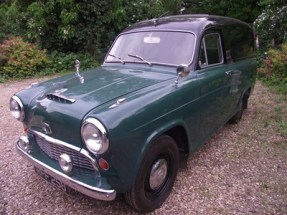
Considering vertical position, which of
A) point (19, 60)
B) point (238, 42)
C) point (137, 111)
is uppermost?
point (238, 42)

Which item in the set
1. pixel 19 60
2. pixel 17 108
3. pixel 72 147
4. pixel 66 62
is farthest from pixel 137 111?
pixel 66 62

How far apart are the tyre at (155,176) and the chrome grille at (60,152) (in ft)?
1.55

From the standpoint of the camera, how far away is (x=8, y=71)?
9.40 metres

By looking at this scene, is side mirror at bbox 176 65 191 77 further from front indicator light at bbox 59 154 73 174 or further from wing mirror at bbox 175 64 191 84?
front indicator light at bbox 59 154 73 174

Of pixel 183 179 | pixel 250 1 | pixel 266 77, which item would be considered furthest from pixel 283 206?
pixel 250 1

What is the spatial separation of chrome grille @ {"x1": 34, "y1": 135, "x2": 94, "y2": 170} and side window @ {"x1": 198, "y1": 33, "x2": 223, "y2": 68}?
5.91 ft

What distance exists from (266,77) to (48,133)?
7.04 metres

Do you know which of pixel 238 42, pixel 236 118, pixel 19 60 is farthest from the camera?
pixel 19 60

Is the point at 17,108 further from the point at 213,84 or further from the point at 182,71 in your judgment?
the point at 213,84

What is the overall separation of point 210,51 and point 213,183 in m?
1.63

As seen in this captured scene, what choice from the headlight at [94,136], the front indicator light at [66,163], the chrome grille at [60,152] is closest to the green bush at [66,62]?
the chrome grille at [60,152]

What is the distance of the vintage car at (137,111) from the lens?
2.62 metres

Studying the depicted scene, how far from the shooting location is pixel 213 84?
12.6 ft

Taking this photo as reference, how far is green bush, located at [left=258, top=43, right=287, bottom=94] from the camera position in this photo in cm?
797
